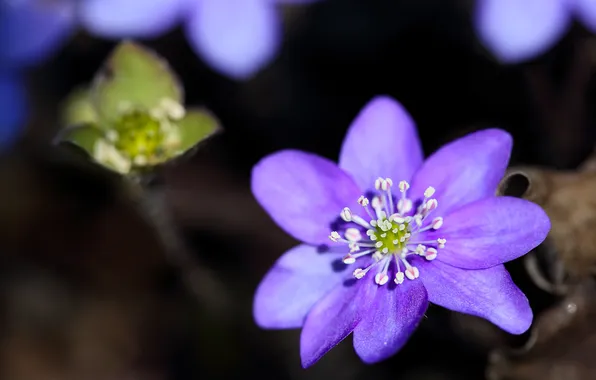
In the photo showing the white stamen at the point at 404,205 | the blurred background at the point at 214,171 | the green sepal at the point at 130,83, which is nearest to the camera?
the white stamen at the point at 404,205

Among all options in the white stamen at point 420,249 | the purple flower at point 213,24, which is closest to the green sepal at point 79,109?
the purple flower at point 213,24

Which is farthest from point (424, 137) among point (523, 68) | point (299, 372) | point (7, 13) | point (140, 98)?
point (7, 13)

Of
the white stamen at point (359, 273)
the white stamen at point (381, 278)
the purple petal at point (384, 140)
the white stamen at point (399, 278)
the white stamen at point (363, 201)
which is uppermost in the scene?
the purple petal at point (384, 140)

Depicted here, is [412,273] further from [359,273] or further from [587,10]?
[587,10]

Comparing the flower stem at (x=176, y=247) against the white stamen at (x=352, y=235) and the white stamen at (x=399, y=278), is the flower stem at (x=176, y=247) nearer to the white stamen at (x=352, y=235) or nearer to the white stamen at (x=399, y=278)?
the white stamen at (x=352, y=235)

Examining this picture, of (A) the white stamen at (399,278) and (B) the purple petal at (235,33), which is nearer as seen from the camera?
(A) the white stamen at (399,278)

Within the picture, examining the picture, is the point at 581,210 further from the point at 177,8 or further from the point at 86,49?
the point at 86,49

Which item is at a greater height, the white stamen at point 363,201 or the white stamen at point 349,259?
the white stamen at point 363,201

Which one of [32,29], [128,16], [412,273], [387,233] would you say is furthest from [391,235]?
[32,29]
